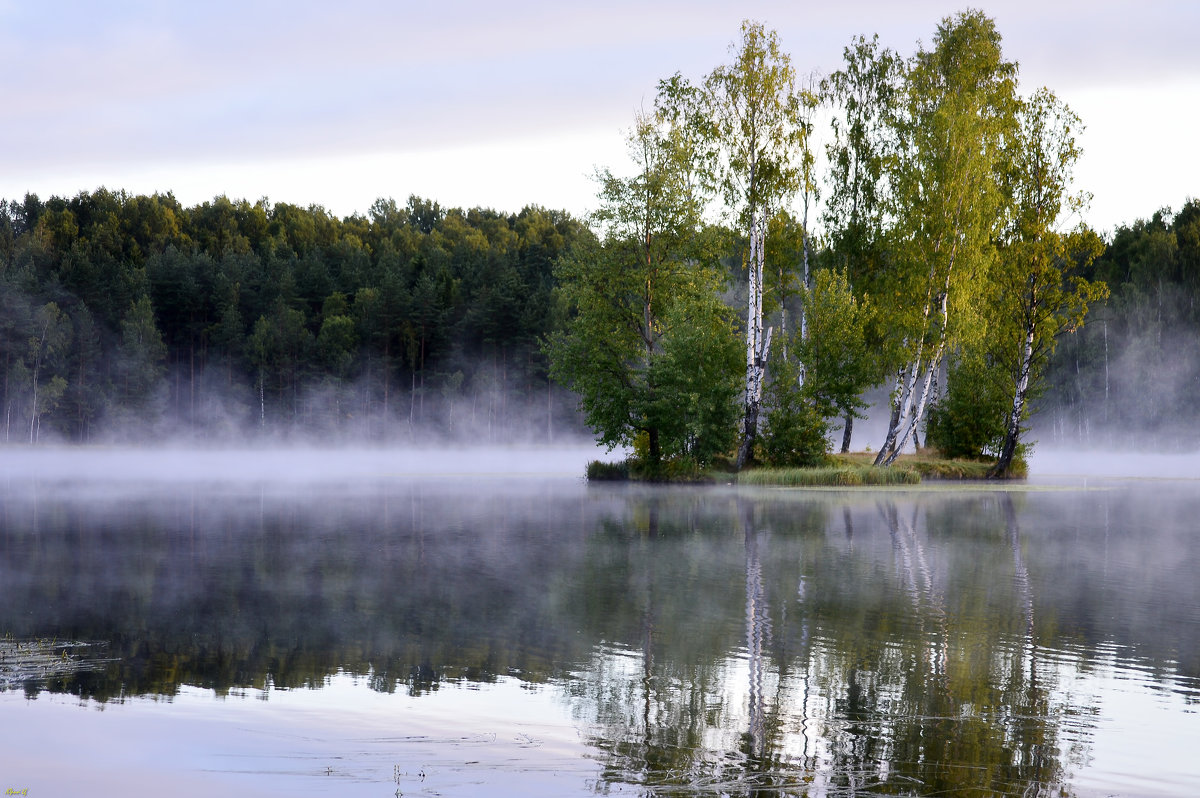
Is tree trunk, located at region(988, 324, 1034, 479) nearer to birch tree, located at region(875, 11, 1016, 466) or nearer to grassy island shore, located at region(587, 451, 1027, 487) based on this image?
grassy island shore, located at region(587, 451, 1027, 487)

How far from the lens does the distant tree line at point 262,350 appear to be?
98.9m

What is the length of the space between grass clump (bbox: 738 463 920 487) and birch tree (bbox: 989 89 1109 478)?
6.74 metres

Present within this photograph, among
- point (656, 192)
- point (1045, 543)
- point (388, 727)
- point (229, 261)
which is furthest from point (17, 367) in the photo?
point (388, 727)

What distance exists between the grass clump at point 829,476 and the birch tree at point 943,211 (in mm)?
1020

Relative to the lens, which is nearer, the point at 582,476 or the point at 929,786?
the point at 929,786

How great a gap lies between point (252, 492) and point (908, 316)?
2570 cm

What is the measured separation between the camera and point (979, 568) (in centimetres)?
1895

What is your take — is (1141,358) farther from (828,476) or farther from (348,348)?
(348,348)

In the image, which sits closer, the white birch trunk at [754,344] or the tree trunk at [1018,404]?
the white birch trunk at [754,344]

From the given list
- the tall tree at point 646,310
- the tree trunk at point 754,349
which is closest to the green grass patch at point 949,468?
the tree trunk at point 754,349

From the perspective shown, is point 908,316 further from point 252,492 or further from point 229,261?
point 229,261

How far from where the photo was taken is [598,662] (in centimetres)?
1111

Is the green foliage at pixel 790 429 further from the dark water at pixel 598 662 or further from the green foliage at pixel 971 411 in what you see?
the dark water at pixel 598 662

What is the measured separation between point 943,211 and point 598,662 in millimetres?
36057
